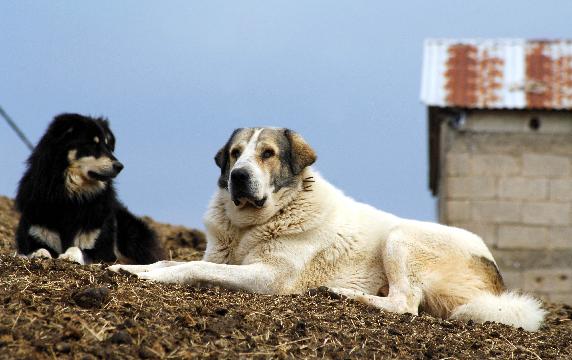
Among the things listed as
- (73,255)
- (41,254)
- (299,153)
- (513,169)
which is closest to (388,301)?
(299,153)

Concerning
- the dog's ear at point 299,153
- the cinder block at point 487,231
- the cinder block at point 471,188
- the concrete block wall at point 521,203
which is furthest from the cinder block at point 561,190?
the dog's ear at point 299,153

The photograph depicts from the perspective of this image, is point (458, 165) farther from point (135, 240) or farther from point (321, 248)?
point (321, 248)

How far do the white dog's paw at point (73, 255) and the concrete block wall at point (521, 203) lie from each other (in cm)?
988

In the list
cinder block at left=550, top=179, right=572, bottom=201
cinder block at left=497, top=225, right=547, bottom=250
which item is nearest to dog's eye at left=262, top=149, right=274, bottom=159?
cinder block at left=497, top=225, right=547, bottom=250

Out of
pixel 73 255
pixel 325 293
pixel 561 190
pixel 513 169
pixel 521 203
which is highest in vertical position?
pixel 73 255

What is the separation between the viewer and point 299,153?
7273 mm

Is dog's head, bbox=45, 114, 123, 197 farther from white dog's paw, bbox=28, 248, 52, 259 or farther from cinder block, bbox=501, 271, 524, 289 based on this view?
cinder block, bbox=501, 271, 524, 289

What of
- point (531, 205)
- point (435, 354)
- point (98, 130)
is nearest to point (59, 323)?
point (435, 354)

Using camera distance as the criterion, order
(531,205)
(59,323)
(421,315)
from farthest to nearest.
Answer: (531,205), (421,315), (59,323)

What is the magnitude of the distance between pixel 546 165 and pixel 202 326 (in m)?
12.5

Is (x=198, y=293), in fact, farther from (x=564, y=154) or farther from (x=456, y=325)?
(x=564, y=154)

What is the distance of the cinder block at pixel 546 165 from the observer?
54.7 feet

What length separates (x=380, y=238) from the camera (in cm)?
747

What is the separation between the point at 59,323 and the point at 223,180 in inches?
97.2
